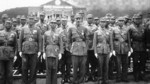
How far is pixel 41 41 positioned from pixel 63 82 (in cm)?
144

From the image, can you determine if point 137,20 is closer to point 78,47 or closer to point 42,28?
point 78,47

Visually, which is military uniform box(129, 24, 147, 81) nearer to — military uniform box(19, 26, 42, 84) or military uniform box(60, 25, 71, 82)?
military uniform box(60, 25, 71, 82)

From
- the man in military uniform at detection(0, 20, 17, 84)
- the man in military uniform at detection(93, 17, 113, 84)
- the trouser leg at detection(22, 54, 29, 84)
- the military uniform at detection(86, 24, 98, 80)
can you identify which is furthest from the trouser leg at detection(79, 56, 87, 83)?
the man in military uniform at detection(0, 20, 17, 84)

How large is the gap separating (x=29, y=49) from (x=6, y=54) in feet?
2.11

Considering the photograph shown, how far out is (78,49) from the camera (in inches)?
245

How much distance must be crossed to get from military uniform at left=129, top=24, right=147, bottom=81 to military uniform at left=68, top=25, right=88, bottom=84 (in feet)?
5.54

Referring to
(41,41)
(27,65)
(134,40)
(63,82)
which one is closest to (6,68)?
(27,65)

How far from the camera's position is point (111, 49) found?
6625 mm

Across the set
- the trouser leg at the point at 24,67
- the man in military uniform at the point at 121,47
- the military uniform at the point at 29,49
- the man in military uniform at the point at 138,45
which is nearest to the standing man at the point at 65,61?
the military uniform at the point at 29,49

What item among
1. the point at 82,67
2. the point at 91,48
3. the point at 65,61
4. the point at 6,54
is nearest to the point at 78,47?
the point at 82,67

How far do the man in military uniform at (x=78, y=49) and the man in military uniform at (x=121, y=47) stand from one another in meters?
1.09

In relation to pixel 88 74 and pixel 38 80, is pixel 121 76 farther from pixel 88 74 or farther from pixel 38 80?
pixel 38 80

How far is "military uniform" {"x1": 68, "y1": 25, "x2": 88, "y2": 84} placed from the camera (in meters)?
6.25

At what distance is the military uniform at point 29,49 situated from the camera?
625 centimetres
